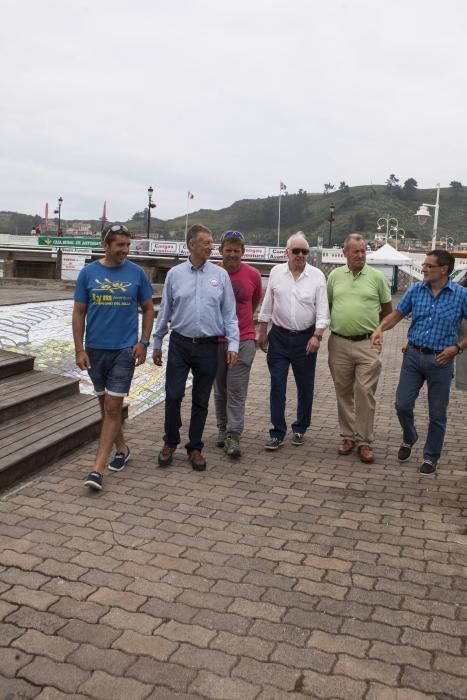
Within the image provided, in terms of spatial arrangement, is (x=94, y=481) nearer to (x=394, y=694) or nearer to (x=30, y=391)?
(x=30, y=391)

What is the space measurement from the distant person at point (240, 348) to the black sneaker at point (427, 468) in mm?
1517

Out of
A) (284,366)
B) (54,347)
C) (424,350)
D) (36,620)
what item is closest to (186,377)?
(284,366)

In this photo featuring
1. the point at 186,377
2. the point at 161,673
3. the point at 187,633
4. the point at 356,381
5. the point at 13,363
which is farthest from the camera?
the point at 13,363

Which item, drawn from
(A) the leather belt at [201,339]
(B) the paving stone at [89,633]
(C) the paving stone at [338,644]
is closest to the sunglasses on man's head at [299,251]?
(A) the leather belt at [201,339]

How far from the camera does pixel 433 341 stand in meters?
5.34

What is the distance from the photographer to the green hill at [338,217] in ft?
495

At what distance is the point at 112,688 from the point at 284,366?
12.4 feet

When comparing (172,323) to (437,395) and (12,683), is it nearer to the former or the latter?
(437,395)

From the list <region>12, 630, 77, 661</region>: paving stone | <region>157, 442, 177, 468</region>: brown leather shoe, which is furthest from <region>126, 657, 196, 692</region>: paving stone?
<region>157, 442, 177, 468</region>: brown leather shoe

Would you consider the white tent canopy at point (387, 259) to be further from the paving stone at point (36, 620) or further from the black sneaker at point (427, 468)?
the paving stone at point (36, 620)

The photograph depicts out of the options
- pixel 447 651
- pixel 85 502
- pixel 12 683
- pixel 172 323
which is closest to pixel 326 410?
pixel 172 323

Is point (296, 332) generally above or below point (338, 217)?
below

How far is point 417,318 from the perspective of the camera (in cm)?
547

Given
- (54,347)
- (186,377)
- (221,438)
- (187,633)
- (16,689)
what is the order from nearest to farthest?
(16,689) < (187,633) < (186,377) < (221,438) < (54,347)
